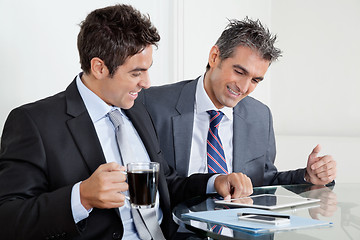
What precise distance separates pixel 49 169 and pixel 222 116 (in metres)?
1.16

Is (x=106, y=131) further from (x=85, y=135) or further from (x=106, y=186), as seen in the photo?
(x=106, y=186)

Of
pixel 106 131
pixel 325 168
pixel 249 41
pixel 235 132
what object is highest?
pixel 249 41

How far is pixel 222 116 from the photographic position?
2.56m

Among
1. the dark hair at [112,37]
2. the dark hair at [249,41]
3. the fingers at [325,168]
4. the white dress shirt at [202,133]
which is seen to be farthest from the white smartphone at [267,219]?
the dark hair at [249,41]

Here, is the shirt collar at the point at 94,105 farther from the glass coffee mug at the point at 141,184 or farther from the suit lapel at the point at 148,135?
the glass coffee mug at the point at 141,184

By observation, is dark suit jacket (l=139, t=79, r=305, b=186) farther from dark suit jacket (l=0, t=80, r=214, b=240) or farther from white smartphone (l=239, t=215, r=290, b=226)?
white smartphone (l=239, t=215, r=290, b=226)

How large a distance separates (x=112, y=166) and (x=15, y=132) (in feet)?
1.43

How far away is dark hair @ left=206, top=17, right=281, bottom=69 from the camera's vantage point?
251 centimetres

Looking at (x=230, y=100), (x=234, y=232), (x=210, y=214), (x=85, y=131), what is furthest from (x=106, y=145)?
(x=230, y=100)

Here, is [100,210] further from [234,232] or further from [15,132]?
[234,232]

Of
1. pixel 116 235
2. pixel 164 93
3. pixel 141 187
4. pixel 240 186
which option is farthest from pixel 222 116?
pixel 141 187

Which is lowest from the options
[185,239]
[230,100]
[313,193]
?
[185,239]

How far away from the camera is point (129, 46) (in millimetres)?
1795

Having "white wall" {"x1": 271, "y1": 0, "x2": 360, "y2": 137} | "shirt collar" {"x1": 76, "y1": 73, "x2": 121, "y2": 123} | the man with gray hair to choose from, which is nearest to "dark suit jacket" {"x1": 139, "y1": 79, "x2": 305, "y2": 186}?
the man with gray hair
